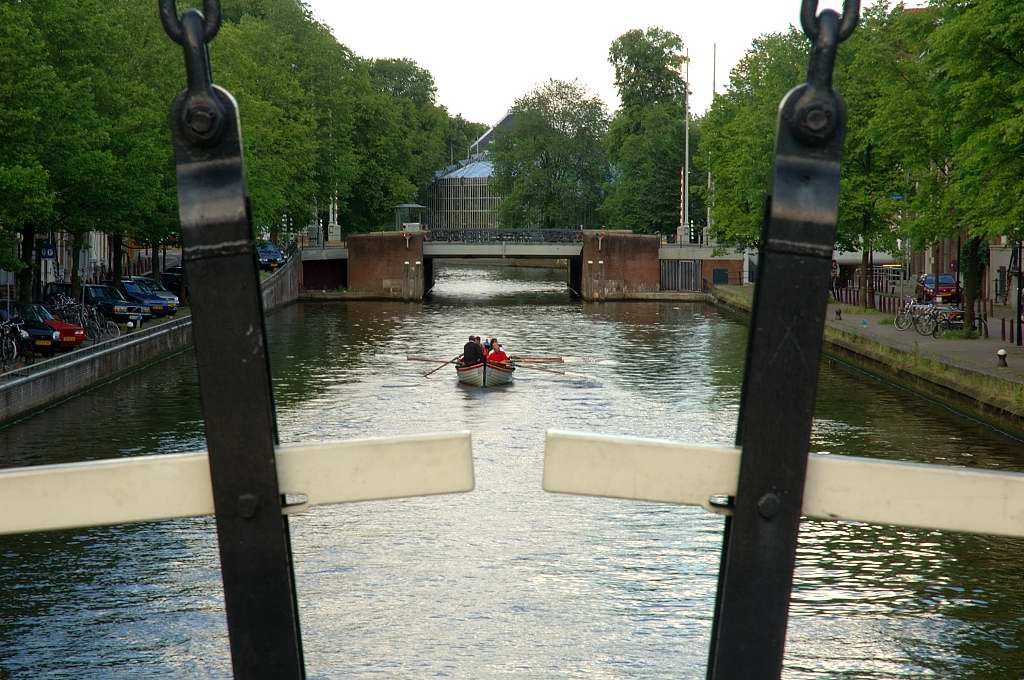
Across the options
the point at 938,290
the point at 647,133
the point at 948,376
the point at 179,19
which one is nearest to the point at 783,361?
the point at 179,19

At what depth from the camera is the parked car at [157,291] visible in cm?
5566

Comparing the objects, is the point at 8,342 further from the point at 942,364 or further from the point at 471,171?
the point at 471,171

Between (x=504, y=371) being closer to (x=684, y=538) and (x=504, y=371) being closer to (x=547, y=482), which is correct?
(x=684, y=538)

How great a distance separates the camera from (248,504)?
247 inches

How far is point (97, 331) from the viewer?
4425cm

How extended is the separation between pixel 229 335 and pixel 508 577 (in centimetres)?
1372

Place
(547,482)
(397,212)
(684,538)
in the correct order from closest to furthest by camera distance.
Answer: (547,482), (684,538), (397,212)

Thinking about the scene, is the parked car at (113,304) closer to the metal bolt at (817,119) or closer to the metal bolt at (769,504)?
the metal bolt at (769,504)

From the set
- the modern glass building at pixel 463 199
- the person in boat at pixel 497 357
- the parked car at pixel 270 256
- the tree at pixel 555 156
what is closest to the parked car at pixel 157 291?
the person in boat at pixel 497 357

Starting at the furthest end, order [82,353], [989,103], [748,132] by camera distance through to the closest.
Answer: [748,132]
[82,353]
[989,103]

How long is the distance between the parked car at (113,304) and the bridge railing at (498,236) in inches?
1437

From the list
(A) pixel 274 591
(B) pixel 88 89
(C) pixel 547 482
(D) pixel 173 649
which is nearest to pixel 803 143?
(C) pixel 547 482

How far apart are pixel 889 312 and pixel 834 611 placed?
43172mm

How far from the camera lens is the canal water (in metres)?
16.1
